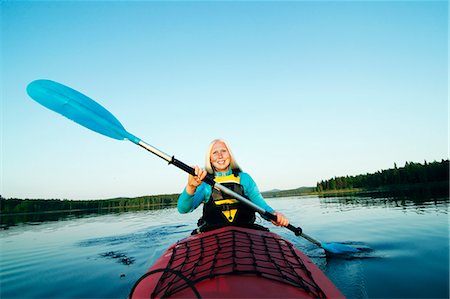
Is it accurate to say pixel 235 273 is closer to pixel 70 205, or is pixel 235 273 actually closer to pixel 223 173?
pixel 223 173

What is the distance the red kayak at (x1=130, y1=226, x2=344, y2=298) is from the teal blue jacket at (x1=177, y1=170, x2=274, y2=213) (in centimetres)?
102

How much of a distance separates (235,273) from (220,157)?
2.88m

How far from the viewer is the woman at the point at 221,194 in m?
4.11

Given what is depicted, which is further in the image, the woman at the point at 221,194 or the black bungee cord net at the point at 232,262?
the woman at the point at 221,194

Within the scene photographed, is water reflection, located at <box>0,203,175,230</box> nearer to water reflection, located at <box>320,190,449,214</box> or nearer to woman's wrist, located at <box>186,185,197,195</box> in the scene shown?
woman's wrist, located at <box>186,185,197,195</box>

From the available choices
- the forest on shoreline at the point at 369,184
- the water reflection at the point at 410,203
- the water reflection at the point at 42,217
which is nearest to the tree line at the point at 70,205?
the forest on shoreline at the point at 369,184

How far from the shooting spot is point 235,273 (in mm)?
2078

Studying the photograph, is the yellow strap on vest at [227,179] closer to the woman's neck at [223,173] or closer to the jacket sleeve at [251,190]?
the woman's neck at [223,173]

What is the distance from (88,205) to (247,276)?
76.1m

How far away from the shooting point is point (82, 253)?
25.0ft

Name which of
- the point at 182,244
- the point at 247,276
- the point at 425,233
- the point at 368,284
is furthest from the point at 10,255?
the point at 425,233

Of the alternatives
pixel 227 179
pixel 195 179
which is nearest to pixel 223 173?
pixel 227 179

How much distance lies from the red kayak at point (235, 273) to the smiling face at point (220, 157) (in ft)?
5.84

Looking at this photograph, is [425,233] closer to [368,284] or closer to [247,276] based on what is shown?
[368,284]
